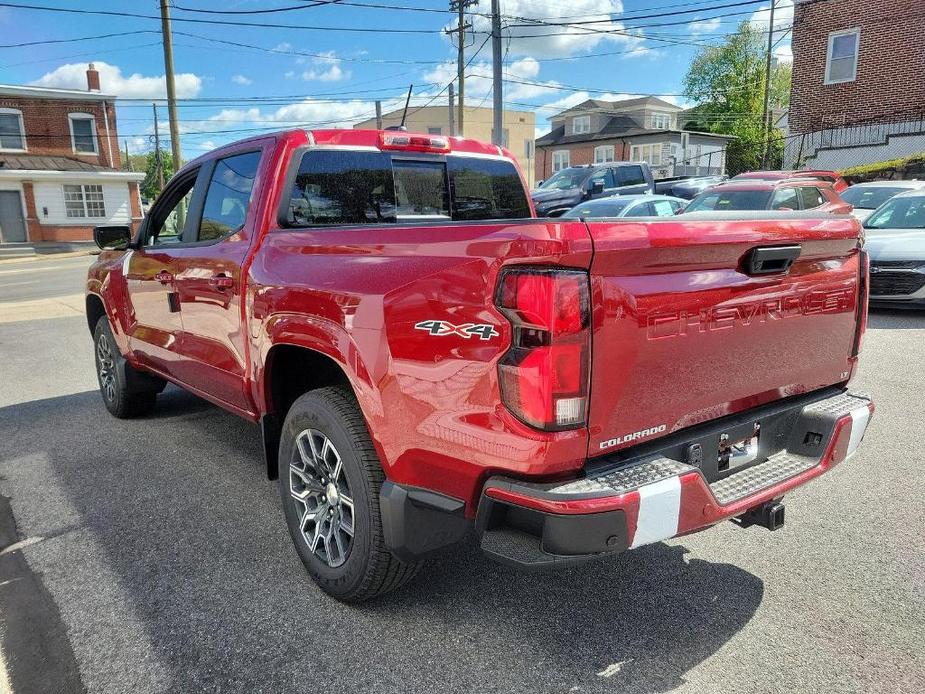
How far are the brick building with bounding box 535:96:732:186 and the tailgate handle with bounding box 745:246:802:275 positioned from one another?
33576 millimetres

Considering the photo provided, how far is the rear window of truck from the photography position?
3.59m

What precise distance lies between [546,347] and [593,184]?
1792 centimetres

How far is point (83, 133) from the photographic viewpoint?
37.9 m

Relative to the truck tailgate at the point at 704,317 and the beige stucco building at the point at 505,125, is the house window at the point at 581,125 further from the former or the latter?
the truck tailgate at the point at 704,317

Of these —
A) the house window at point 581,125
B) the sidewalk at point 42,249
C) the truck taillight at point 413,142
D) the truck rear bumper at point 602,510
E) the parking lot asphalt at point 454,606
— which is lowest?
the sidewalk at point 42,249

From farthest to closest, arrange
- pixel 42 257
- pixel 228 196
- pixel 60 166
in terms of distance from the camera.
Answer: pixel 60 166 → pixel 42 257 → pixel 228 196

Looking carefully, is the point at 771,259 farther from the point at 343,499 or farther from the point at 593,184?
the point at 593,184

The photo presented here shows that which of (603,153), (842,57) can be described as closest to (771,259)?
(842,57)

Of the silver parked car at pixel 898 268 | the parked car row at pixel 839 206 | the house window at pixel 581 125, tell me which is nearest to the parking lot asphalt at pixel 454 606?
the parked car row at pixel 839 206

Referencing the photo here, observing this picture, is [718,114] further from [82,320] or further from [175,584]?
[175,584]

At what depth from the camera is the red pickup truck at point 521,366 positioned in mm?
2104

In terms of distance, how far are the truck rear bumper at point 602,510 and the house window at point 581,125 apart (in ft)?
196

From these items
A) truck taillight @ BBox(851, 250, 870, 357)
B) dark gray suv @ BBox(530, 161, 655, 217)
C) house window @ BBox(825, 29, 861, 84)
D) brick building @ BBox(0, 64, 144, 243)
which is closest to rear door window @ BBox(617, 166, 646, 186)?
dark gray suv @ BBox(530, 161, 655, 217)

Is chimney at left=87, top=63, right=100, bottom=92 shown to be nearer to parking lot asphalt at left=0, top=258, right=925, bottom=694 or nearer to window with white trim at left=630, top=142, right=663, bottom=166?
window with white trim at left=630, top=142, right=663, bottom=166
